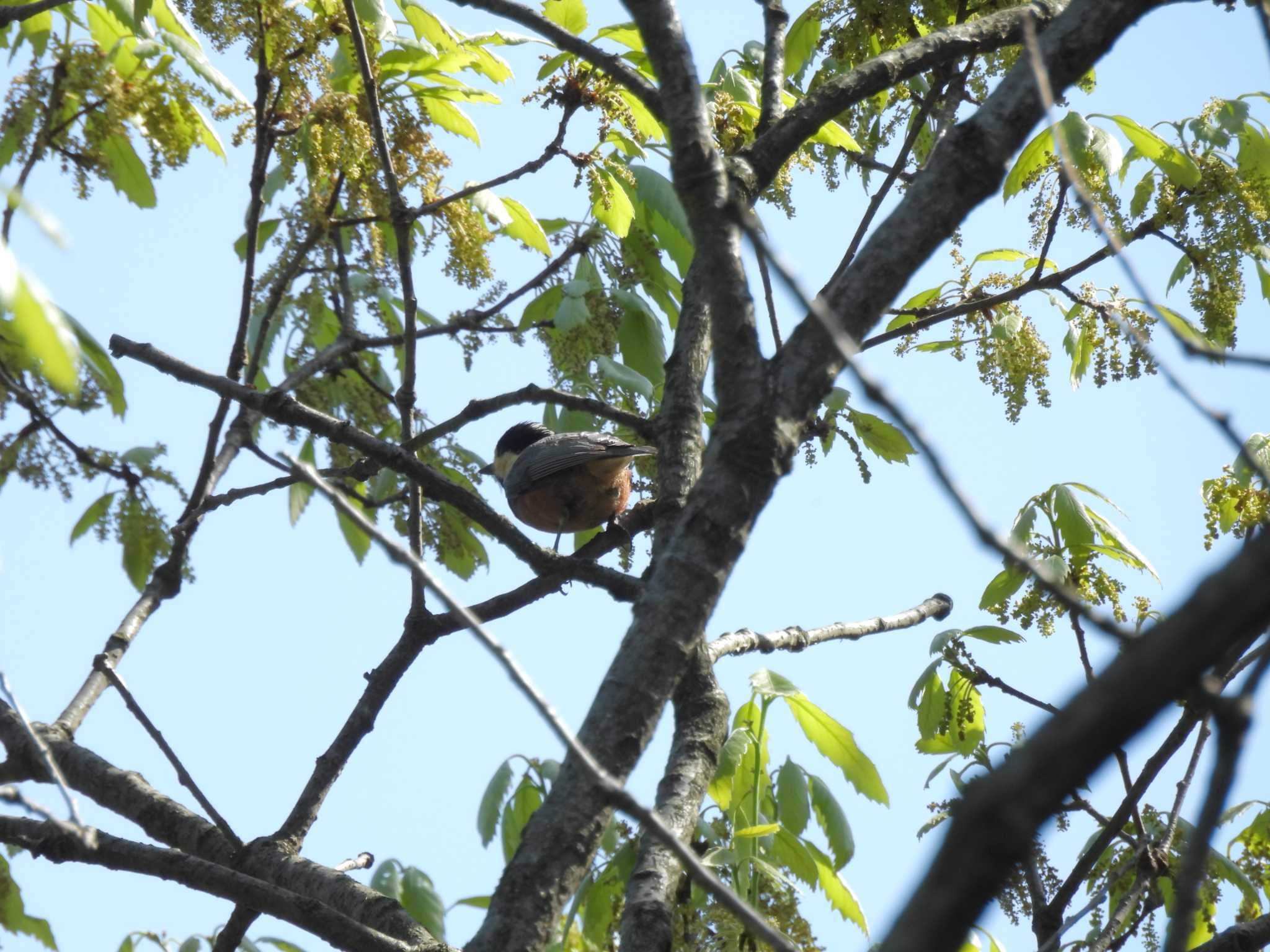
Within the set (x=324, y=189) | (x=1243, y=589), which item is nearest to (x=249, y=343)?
(x=324, y=189)

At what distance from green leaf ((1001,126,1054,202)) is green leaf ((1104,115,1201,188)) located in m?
0.22

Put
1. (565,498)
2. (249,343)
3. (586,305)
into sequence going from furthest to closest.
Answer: (565,498)
(249,343)
(586,305)

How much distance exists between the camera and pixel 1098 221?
1272 mm

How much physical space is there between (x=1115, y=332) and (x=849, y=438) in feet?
3.04

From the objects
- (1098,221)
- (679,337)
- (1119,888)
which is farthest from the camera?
(1119,888)

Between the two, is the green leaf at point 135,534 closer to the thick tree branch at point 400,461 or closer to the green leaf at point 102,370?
the green leaf at point 102,370

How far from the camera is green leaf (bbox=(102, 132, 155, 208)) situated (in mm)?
3486

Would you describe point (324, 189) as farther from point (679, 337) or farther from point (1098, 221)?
point (1098, 221)

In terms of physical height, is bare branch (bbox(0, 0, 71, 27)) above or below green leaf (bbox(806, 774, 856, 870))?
above

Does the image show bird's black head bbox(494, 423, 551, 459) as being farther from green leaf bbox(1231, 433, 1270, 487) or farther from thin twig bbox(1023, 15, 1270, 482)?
thin twig bbox(1023, 15, 1270, 482)

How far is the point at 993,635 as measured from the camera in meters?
3.50

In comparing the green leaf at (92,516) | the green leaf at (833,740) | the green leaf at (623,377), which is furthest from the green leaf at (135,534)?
the green leaf at (833,740)

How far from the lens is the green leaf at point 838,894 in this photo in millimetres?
3098

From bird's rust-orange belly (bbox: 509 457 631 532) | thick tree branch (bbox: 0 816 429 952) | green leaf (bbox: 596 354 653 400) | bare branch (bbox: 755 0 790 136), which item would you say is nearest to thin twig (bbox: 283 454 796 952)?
thick tree branch (bbox: 0 816 429 952)
